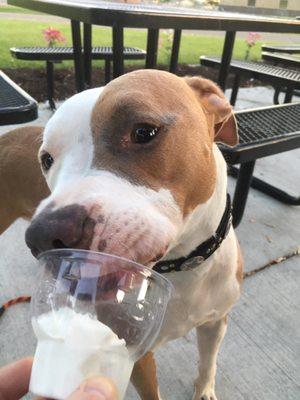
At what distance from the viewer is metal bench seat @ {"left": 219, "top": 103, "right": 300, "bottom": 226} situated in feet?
8.52

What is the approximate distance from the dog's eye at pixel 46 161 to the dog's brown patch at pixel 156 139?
0.89 ft

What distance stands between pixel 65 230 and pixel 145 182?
1.03 feet

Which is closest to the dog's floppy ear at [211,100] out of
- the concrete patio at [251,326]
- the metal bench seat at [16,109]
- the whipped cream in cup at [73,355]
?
the metal bench seat at [16,109]

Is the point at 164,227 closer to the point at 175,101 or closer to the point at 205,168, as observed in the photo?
the point at 205,168

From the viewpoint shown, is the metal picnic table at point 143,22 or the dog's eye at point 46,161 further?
the metal picnic table at point 143,22

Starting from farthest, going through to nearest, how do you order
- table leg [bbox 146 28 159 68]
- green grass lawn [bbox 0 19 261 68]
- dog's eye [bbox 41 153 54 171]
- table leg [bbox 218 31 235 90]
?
1. green grass lawn [bbox 0 19 261 68]
2. table leg [bbox 218 31 235 90]
3. table leg [bbox 146 28 159 68]
4. dog's eye [bbox 41 153 54 171]

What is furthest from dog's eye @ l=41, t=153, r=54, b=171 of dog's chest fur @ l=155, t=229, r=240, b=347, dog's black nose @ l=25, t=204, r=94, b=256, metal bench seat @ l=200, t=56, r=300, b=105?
metal bench seat @ l=200, t=56, r=300, b=105

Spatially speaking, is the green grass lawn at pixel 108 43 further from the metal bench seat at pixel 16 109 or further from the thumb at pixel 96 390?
the thumb at pixel 96 390

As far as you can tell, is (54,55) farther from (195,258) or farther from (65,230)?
(65,230)

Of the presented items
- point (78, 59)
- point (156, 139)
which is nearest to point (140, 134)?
point (156, 139)

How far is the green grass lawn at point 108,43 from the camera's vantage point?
8239mm

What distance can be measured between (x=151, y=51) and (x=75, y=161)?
2.36 meters

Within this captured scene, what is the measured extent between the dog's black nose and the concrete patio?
1372 millimetres

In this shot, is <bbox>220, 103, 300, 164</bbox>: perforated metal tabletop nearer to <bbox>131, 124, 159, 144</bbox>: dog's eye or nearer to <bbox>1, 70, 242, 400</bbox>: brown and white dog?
<bbox>1, 70, 242, 400</bbox>: brown and white dog
